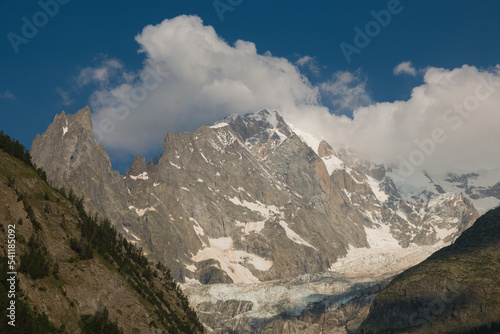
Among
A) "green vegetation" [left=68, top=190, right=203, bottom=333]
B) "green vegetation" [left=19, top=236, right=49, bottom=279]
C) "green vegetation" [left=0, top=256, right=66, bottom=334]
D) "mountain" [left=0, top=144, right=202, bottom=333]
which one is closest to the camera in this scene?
"green vegetation" [left=0, top=256, right=66, bottom=334]

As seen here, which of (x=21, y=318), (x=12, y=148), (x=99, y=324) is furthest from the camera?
(x=12, y=148)

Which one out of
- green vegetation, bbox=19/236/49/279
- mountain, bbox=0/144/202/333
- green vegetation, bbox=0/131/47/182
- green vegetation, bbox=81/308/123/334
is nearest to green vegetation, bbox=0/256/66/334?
mountain, bbox=0/144/202/333

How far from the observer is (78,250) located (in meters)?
94.1

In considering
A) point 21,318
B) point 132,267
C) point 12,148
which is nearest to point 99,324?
point 21,318

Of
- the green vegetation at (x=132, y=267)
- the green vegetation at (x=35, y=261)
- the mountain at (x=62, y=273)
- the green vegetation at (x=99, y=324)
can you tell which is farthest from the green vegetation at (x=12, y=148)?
the green vegetation at (x=99, y=324)

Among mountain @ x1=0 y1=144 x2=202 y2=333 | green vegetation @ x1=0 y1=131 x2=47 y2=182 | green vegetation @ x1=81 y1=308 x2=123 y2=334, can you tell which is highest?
green vegetation @ x1=0 y1=131 x2=47 y2=182

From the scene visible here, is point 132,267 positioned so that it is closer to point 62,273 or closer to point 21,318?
point 62,273

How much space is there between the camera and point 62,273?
86438 millimetres

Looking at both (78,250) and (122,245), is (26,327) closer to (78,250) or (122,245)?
(78,250)

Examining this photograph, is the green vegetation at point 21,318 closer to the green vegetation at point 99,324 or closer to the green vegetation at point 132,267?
the green vegetation at point 99,324

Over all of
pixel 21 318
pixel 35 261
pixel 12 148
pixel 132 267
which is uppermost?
pixel 12 148

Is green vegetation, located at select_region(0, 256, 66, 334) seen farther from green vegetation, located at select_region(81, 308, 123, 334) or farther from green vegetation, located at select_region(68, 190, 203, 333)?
green vegetation, located at select_region(68, 190, 203, 333)

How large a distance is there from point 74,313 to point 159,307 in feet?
94.9

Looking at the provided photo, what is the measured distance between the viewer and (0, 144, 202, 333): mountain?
252 ft
